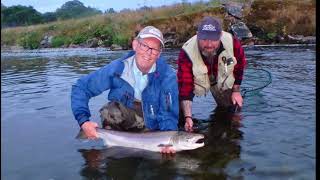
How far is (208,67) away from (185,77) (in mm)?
532

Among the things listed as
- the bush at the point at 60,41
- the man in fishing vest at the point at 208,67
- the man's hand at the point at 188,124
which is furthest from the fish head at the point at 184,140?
the bush at the point at 60,41

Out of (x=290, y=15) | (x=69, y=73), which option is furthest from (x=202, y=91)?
(x=290, y=15)

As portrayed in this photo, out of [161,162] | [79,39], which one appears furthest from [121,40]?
[161,162]

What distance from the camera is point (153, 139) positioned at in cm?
546

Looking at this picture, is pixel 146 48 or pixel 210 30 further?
pixel 210 30

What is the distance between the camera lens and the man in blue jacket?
567 cm

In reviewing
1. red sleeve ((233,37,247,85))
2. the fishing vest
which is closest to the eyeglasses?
the fishing vest

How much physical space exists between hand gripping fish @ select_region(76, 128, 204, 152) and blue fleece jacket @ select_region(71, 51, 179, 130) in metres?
0.34

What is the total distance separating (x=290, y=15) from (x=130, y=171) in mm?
23360

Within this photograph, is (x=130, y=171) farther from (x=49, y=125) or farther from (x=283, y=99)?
(x=283, y=99)

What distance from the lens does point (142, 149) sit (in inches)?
223

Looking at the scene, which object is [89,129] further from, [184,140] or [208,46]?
[208,46]

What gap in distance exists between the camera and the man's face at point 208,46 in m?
6.72

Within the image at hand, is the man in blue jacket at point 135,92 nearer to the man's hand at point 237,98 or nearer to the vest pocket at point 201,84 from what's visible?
the vest pocket at point 201,84
